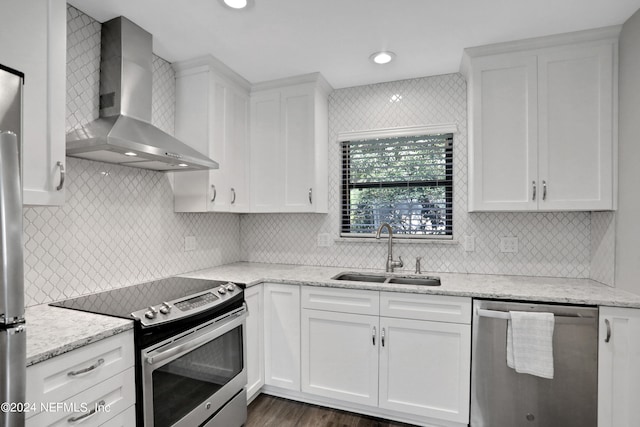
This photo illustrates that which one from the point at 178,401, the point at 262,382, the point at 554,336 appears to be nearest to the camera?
the point at 178,401

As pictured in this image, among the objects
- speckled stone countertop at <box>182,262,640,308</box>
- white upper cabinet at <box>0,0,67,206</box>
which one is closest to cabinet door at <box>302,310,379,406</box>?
speckled stone countertop at <box>182,262,640,308</box>

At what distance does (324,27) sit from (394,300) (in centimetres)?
177

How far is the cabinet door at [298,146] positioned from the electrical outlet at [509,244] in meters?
1.51

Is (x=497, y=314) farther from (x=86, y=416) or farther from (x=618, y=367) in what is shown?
(x=86, y=416)

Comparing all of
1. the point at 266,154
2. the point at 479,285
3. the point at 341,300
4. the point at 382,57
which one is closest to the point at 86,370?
the point at 341,300

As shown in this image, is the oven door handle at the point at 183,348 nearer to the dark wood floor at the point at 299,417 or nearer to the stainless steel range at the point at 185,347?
the stainless steel range at the point at 185,347

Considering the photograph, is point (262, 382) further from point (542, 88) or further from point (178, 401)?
point (542, 88)

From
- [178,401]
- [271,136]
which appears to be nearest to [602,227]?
[271,136]

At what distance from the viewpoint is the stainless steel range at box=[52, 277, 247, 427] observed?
1.53m

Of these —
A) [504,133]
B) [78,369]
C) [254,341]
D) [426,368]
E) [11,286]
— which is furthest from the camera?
[254,341]

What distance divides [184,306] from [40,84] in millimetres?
1184

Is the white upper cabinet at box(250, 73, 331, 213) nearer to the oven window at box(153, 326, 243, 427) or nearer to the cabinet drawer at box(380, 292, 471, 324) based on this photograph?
the cabinet drawer at box(380, 292, 471, 324)

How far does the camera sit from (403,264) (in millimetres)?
2766

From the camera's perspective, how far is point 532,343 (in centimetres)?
185
